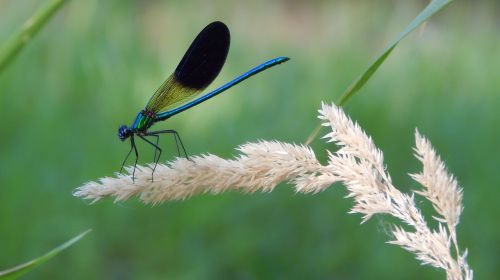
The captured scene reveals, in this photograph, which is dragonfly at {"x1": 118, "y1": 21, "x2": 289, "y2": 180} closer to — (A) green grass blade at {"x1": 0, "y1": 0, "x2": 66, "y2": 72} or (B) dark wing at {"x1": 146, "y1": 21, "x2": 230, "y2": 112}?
(B) dark wing at {"x1": 146, "y1": 21, "x2": 230, "y2": 112}

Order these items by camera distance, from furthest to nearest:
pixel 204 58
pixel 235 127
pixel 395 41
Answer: pixel 235 127, pixel 204 58, pixel 395 41

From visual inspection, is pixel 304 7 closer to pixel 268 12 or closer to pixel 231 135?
pixel 268 12

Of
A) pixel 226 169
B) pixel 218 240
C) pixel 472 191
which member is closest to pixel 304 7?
pixel 472 191

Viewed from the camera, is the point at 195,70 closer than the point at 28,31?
No

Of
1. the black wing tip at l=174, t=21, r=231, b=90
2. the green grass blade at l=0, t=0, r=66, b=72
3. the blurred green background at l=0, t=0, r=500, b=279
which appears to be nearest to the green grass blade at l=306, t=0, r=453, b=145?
the green grass blade at l=0, t=0, r=66, b=72

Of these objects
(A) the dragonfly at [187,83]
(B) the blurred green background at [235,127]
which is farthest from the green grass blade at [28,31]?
(B) the blurred green background at [235,127]

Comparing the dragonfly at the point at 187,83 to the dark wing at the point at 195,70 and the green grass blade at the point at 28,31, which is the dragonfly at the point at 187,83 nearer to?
the dark wing at the point at 195,70

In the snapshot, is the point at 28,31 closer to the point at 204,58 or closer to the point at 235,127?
the point at 204,58

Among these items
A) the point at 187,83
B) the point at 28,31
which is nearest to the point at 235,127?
the point at 187,83
